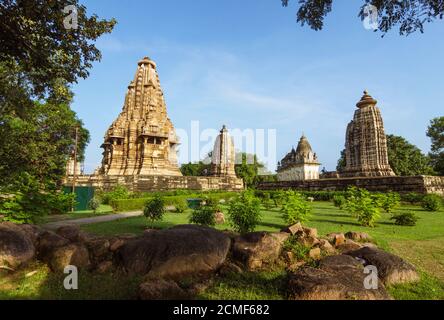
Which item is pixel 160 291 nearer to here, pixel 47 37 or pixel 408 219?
pixel 47 37

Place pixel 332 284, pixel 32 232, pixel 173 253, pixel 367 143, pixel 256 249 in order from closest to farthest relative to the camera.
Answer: pixel 332 284, pixel 173 253, pixel 256 249, pixel 32 232, pixel 367 143

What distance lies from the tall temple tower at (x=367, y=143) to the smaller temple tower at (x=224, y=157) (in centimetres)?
1627

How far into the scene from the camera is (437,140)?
4112 cm

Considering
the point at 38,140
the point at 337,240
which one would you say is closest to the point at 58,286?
the point at 337,240

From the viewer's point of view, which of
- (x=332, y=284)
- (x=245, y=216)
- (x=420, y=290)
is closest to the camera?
(x=332, y=284)

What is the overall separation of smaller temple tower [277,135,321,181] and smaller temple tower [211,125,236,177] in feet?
63.4

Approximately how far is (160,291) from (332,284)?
264cm

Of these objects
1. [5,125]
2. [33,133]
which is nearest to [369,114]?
[5,125]

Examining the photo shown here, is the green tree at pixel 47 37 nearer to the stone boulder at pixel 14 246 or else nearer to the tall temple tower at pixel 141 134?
the stone boulder at pixel 14 246

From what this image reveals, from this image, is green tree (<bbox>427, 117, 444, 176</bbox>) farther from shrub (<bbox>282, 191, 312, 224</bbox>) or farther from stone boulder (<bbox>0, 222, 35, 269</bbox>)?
stone boulder (<bbox>0, 222, 35, 269</bbox>)

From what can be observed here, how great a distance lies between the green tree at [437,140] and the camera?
1571 inches

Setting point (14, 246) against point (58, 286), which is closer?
point (58, 286)
